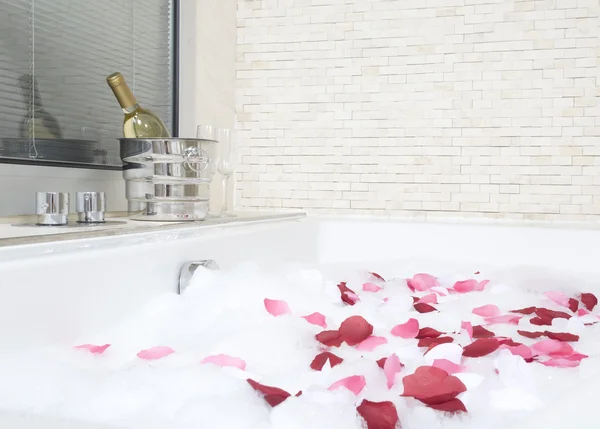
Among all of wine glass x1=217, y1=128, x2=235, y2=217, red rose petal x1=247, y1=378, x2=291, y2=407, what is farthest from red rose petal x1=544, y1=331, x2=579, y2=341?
wine glass x1=217, y1=128, x2=235, y2=217

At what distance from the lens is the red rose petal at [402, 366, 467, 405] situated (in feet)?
2.51

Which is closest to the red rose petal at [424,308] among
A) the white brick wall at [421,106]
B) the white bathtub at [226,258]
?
the white bathtub at [226,258]

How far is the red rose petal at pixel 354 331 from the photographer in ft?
3.73

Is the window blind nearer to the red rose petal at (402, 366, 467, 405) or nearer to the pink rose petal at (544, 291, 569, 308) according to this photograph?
the red rose petal at (402, 366, 467, 405)

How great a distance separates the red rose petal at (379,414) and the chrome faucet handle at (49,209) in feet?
2.69

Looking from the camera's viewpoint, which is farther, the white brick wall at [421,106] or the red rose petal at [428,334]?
the white brick wall at [421,106]

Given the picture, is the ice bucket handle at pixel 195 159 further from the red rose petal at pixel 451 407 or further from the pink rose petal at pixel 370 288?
the red rose petal at pixel 451 407

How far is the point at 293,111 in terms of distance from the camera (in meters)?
2.83

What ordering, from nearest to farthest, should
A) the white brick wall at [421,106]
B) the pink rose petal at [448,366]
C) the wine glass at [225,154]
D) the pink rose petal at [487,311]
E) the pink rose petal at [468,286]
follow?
the pink rose petal at [448,366]
the pink rose petal at [487,311]
the pink rose petal at [468,286]
the wine glass at [225,154]
the white brick wall at [421,106]

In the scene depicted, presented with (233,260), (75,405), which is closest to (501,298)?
(233,260)

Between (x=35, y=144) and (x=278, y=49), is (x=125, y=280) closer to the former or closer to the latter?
(x=35, y=144)

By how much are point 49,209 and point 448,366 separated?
0.83m

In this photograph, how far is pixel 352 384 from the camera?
841mm

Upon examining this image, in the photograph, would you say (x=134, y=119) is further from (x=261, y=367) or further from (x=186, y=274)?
(x=261, y=367)
